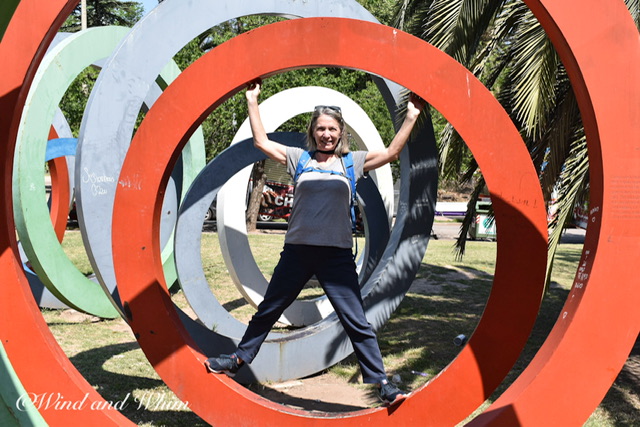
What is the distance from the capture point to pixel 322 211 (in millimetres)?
4059

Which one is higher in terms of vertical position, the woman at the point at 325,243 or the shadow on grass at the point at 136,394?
the woman at the point at 325,243

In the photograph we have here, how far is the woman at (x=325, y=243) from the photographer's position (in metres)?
4.05

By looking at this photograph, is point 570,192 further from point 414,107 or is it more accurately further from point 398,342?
point 414,107

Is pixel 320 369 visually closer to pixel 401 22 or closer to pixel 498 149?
pixel 498 149

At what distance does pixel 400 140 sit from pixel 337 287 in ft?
3.25

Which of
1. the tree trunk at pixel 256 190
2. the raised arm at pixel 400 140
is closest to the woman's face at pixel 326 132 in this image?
the raised arm at pixel 400 140

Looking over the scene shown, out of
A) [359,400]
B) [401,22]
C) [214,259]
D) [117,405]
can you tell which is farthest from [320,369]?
[214,259]

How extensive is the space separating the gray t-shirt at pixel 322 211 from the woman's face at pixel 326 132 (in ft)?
0.46

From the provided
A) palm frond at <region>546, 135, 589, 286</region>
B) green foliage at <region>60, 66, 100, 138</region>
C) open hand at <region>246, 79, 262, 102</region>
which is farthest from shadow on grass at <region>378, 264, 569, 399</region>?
green foliage at <region>60, 66, 100, 138</region>

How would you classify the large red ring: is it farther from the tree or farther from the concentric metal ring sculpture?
the tree

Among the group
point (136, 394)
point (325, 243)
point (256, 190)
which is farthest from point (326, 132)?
point (256, 190)

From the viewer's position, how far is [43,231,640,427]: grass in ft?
17.9

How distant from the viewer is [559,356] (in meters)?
3.31

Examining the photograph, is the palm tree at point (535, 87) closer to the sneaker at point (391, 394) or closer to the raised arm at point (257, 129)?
the raised arm at point (257, 129)
